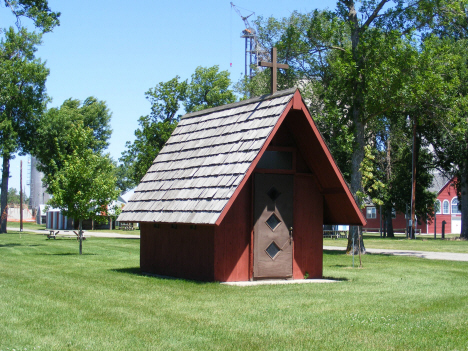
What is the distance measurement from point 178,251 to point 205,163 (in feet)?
8.20

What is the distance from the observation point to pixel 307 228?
1570 cm

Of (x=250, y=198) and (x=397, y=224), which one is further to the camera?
(x=397, y=224)

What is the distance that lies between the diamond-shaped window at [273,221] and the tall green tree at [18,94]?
2884 centimetres

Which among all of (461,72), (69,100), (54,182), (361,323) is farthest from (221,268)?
(69,100)

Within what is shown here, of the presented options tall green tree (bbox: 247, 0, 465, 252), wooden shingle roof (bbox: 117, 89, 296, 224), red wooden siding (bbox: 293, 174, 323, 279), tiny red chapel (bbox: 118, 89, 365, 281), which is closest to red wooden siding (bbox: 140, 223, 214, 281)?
tiny red chapel (bbox: 118, 89, 365, 281)

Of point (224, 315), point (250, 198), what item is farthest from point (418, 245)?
point (224, 315)

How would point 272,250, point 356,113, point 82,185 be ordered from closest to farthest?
point 272,250 < point 82,185 < point 356,113

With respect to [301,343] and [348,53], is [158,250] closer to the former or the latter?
[301,343]

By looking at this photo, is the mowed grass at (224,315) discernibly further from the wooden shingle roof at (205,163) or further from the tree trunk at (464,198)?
A: the tree trunk at (464,198)

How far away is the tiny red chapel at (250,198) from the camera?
45.6 ft

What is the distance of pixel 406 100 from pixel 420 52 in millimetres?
3257

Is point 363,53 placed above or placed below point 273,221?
above

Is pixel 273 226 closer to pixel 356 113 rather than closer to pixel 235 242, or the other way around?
pixel 235 242

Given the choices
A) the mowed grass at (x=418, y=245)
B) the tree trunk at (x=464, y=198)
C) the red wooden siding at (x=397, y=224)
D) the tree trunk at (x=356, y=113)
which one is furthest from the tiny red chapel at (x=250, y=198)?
the red wooden siding at (x=397, y=224)
